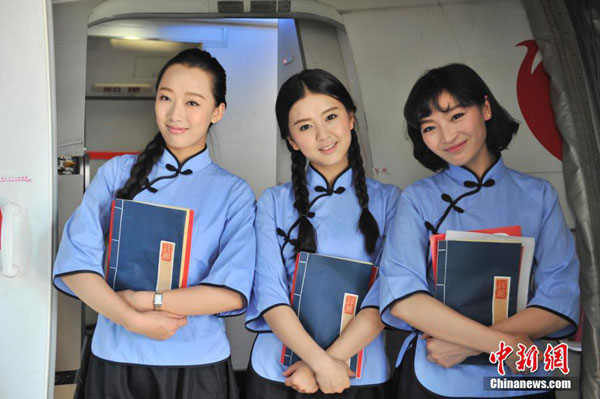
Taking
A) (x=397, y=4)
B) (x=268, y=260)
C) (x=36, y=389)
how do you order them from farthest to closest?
1. (x=397, y=4)
2. (x=36, y=389)
3. (x=268, y=260)

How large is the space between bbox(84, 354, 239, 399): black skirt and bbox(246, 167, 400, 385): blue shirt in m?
0.15

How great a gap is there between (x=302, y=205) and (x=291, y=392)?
0.59m

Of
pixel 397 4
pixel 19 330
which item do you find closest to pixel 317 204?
pixel 397 4

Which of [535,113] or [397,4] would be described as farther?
[397,4]

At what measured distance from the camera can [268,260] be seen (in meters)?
1.86

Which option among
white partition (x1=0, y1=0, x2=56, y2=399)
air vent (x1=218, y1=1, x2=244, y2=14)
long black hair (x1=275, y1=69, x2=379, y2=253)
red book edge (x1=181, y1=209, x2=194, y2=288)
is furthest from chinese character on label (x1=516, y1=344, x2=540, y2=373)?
air vent (x1=218, y1=1, x2=244, y2=14)

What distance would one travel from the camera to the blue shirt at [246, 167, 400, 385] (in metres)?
1.83

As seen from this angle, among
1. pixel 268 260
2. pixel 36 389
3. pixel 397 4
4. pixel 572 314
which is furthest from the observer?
pixel 397 4

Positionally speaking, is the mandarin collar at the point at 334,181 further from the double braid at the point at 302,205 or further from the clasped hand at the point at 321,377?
the clasped hand at the point at 321,377

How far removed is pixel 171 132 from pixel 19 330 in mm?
902

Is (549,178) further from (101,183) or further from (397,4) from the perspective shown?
(101,183)

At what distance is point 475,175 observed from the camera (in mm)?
1830

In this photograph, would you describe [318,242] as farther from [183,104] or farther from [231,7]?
[231,7]

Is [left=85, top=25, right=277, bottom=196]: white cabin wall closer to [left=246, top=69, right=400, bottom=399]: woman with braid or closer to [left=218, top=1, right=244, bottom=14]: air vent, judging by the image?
[left=218, top=1, right=244, bottom=14]: air vent
